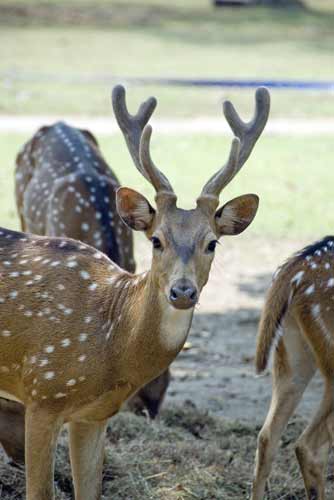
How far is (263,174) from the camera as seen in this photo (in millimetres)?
15180

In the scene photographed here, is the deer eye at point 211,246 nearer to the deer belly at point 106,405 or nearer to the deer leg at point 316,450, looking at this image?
the deer belly at point 106,405

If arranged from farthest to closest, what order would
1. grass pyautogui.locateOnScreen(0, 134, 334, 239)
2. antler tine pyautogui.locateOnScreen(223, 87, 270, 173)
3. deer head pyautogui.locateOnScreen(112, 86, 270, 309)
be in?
grass pyautogui.locateOnScreen(0, 134, 334, 239)
antler tine pyautogui.locateOnScreen(223, 87, 270, 173)
deer head pyautogui.locateOnScreen(112, 86, 270, 309)

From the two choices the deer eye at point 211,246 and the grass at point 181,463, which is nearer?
the deer eye at point 211,246

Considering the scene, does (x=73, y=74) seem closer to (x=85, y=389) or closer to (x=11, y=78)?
(x=11, y=78)

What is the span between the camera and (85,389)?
17.1 feet

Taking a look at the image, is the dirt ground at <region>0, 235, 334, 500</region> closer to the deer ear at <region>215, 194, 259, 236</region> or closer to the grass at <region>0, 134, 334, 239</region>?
the deer ear at <region>215, 194, 259, 236</region>

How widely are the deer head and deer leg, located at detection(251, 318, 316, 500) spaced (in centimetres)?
97

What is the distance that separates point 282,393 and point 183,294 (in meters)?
1.43

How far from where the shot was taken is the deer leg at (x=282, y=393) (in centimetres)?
590

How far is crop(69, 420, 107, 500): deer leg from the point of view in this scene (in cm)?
557

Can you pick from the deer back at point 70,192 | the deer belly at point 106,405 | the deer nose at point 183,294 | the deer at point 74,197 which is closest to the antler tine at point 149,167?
the deer nose at point 183,294

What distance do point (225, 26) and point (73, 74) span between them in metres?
11.6

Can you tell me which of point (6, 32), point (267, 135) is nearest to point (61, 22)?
point (6, 32)

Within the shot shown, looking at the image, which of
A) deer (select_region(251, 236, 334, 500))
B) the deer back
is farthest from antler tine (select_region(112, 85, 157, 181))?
the deer back
